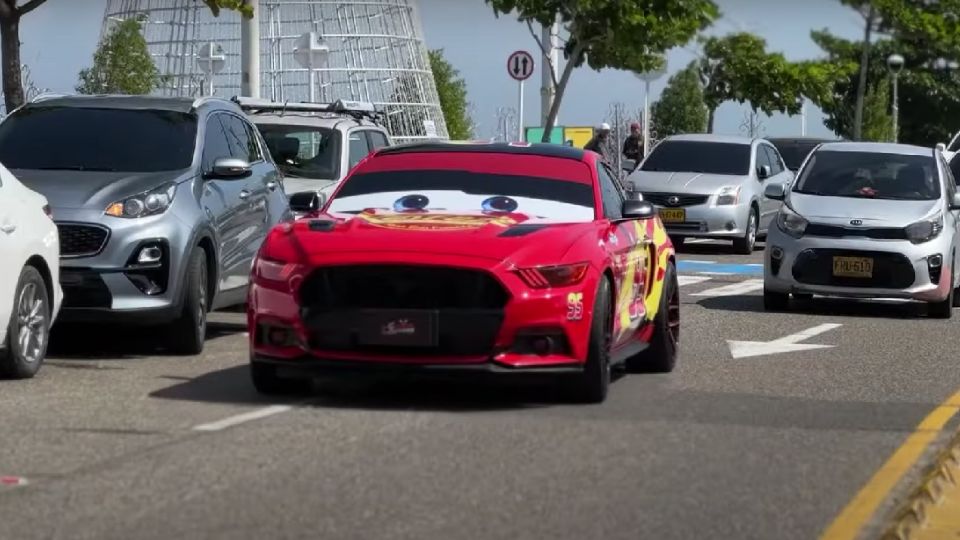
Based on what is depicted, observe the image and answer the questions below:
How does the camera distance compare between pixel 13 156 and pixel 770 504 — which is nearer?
pixel 770 504

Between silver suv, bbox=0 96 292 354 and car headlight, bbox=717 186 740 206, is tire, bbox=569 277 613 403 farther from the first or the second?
car headlight, bbox=717 186 740 206

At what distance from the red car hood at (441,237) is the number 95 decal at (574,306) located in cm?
22

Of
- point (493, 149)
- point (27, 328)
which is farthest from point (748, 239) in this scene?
point (27, 328)

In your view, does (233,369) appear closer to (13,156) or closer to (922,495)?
(13,156)

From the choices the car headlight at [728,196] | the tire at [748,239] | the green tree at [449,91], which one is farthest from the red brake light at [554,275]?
the green tree at [449,91]

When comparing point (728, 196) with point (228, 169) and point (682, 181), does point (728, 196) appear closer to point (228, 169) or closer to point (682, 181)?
point (682, 181)

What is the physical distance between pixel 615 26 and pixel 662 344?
25272mm

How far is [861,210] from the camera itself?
18859 millimetres

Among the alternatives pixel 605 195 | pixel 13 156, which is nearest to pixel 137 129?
pixel 13 156

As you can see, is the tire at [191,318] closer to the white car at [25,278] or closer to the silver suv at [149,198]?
the silver suv at [149,198]

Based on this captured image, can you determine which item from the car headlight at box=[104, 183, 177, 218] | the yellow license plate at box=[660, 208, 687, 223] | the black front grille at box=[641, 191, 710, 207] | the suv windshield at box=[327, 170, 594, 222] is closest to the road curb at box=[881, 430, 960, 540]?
the suv windshield at box=[327, 170, 594, 222]

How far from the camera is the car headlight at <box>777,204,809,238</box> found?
62.0 ft

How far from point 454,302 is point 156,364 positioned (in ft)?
10.4

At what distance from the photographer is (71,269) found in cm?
1313
